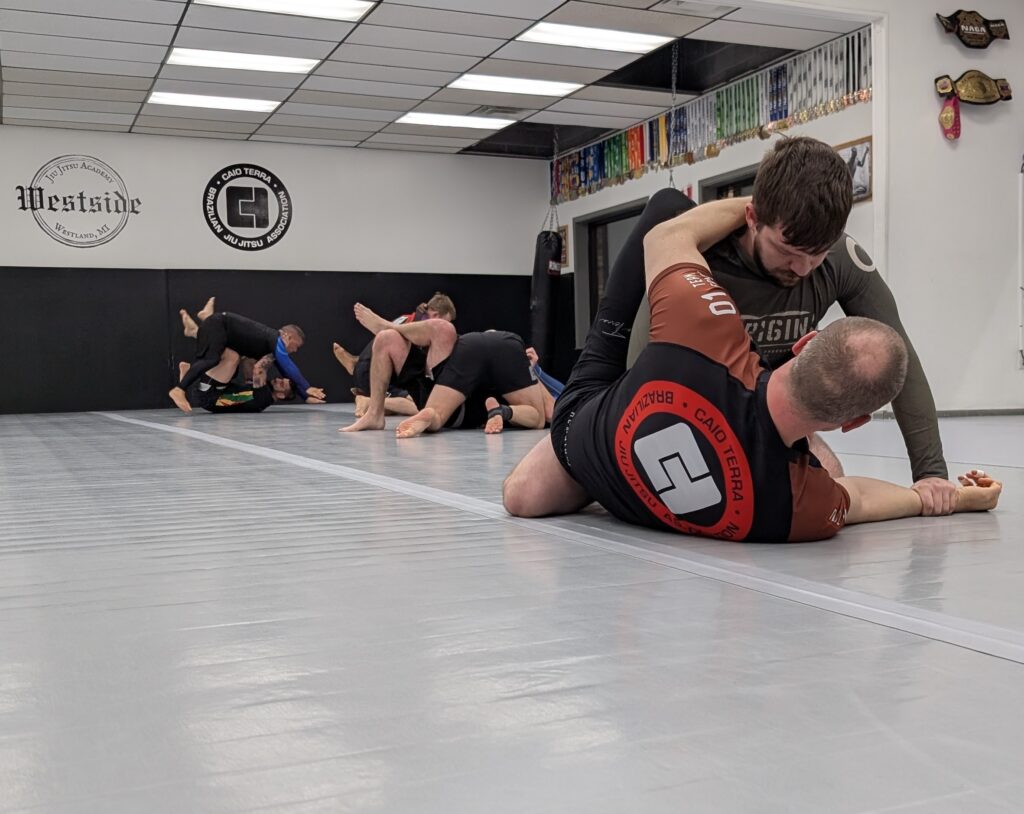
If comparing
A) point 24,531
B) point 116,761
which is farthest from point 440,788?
point 24,531

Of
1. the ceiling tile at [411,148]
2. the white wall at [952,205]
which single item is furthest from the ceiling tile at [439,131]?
the white wall at [952,205]

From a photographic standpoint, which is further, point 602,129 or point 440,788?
point 602,129

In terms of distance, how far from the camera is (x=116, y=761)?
3.13 ft

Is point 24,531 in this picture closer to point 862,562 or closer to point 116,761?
point 116,761

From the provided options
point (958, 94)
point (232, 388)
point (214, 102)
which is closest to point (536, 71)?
point (214, 102)

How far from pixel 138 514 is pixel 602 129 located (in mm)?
8491

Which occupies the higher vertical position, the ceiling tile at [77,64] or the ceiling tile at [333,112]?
the ceiling tile at [77,64]

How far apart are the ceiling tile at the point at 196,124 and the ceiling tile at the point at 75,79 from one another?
3.73 ft

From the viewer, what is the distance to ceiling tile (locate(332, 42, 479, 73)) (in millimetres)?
7551

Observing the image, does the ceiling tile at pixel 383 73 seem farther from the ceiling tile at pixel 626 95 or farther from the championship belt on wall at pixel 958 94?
the championship belt on wall at pixel 958 94

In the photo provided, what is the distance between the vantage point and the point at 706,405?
6.19 feet

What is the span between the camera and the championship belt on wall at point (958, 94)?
6.95m

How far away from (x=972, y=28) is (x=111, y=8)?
5558mm

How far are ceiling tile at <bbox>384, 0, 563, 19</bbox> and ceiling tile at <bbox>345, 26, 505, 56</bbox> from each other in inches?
20.8
